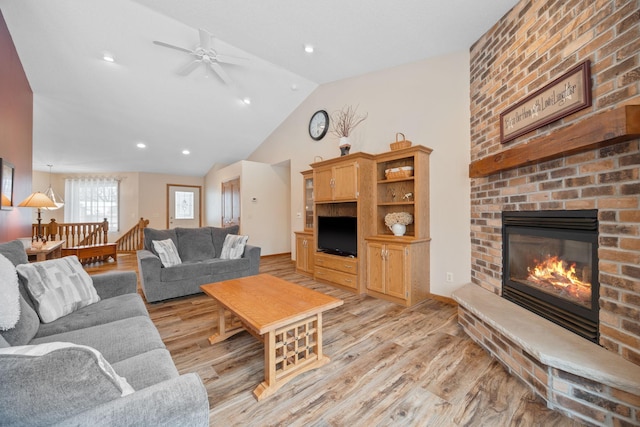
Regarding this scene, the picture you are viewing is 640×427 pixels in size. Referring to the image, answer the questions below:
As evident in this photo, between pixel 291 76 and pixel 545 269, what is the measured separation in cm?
432

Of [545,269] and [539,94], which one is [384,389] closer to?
[545,269]

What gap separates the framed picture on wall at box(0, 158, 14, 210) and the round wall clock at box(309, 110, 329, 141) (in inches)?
162

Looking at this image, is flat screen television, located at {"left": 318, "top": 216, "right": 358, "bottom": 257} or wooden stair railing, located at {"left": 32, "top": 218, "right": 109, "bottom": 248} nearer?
flat screen television, located at {"left": 318, "top": 216, "right": 358, "bottom": 257}

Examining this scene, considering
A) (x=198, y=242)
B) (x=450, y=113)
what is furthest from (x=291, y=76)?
(x=198, y=242)

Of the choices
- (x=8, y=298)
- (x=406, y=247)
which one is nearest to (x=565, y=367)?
(x=406, y=247)

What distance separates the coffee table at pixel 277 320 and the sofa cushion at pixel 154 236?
1.84 m

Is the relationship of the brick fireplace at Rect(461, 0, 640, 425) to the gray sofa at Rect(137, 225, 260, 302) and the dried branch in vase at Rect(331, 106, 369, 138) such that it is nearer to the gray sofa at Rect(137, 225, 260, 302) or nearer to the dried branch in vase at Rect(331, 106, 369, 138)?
the dried branch in vase at Rect(331, 106, 369, 138)

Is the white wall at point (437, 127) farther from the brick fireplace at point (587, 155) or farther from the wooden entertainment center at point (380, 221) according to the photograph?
the brick fireplace at point (587, 155)

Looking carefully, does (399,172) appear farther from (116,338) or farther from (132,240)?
Answer: (132,240)

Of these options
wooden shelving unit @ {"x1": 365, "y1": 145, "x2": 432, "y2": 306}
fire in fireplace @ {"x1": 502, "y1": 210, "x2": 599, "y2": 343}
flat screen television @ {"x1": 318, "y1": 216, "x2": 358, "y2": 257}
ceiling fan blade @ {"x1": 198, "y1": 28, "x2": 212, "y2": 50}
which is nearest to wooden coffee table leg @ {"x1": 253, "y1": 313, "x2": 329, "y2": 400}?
wooden shelving unit @ {"x1": 365, "y1": 145, "x2": 432, "y2": 306}

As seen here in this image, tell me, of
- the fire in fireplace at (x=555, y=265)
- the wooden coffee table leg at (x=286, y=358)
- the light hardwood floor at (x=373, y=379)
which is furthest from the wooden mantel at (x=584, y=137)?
the wooden coffee table leg at (x=286, y=358)

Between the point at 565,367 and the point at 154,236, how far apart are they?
4.34 m

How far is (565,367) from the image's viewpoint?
144cm

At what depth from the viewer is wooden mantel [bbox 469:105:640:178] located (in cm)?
131
